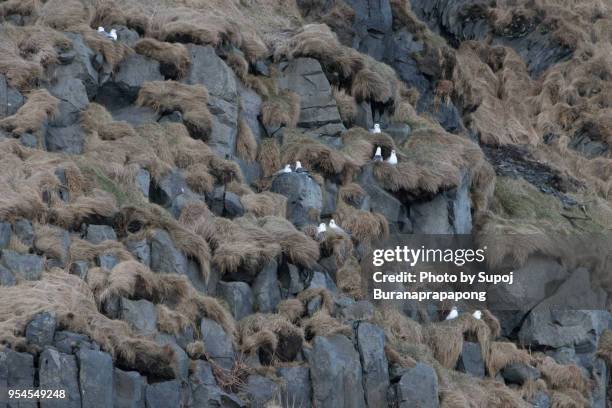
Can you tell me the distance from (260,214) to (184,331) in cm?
396

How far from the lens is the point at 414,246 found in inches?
954

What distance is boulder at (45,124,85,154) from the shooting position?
2264 cm

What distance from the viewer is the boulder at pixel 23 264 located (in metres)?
18.5

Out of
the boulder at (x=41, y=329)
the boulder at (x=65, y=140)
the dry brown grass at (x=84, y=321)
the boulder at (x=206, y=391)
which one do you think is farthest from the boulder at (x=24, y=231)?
the boulder at (x=65, y=140)

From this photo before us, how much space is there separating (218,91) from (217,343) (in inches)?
269

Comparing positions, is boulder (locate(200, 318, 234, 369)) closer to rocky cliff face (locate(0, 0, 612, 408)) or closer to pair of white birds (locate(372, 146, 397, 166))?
rocky cliff face (locate(0, 0, 612, 408))

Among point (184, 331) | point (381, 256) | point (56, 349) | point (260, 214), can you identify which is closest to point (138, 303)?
point (184, 331)

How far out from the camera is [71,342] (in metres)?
17.3

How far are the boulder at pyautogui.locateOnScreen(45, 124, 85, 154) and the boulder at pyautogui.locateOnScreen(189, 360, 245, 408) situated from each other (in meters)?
5.50

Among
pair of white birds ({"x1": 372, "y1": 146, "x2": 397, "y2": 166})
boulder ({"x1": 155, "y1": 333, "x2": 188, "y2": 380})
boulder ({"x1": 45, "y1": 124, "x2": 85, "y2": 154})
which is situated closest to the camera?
boulder ({"x1": 155, "y1": 333, "x2": 188, "y2": 380})

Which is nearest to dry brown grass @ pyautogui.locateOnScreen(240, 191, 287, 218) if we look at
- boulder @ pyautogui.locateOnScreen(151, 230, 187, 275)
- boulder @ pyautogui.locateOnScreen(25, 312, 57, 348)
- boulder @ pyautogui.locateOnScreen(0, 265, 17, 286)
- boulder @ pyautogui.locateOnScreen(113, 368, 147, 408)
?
boulder @ pyautogui.locateOnScreen(151, 230, 187, 275)

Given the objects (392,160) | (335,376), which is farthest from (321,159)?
(335,376)

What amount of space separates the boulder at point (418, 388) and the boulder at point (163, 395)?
3.35 m

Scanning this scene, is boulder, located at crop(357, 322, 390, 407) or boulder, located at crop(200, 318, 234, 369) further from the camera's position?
boulder, located at crop(357, 322, 390, 407)
